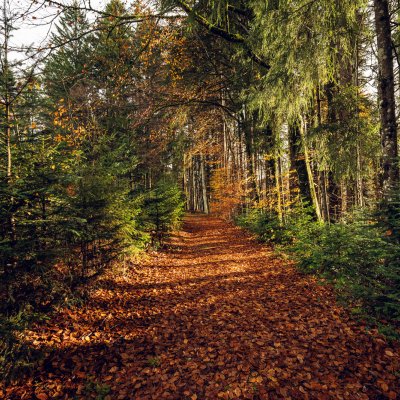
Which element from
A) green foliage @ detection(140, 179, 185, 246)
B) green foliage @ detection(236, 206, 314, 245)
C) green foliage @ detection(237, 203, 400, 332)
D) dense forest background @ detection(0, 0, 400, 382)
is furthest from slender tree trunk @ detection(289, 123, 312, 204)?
green foliage @ detection(140, 179, 185, 246)

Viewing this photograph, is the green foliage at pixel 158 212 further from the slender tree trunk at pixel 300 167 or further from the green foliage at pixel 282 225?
the slender tree trunk at pixel 300 167

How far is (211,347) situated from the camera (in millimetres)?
3955

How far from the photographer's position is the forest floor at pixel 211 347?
307 cm

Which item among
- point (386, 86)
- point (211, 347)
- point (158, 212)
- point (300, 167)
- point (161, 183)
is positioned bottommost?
point (211, 347)

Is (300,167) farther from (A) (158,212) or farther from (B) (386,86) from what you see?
(A) (158,212)

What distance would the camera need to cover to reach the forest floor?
307cm

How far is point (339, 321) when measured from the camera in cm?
425

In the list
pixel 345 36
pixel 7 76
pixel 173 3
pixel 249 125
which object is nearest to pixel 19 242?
pixel 7 76

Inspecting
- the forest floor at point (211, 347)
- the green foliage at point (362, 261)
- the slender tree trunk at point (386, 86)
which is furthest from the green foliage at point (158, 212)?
the slender tree trunk at point (386, 86)

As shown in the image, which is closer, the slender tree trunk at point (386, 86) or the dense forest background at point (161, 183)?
the dense forest background at point (161, 183)

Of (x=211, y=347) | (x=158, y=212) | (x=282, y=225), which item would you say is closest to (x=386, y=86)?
(x=211, y=347)

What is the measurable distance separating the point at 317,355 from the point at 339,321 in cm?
106

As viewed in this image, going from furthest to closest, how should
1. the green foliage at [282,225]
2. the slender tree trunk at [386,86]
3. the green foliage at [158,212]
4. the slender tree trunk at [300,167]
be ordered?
the green foliage at [158,212]
the slender tree trunk at [300,167]
the green foliage at [282,225]
the slender tree trunk at [386,86]

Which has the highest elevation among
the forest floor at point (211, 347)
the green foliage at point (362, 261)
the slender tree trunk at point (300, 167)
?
the slender tree trunk at point (300, 167)
